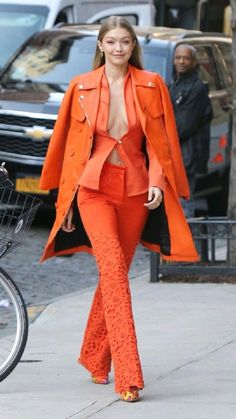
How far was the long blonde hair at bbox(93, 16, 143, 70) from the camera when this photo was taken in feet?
22.1

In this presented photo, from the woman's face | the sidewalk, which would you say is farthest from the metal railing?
the woman's face

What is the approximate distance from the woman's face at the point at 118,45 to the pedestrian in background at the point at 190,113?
5287 mm

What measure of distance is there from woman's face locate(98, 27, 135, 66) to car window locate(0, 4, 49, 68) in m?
10.2

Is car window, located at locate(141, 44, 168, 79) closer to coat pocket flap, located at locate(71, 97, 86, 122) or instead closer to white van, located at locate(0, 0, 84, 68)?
white van, located at locate(0, 0, 84, 68)

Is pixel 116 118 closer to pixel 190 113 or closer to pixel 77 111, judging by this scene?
pixel 77 111

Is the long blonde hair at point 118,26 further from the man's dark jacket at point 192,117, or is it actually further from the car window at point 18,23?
the car window at point 18,23

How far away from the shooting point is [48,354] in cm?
795

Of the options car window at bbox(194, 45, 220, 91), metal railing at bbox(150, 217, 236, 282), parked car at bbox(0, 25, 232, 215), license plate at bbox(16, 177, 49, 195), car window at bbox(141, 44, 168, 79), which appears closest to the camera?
metal railing at bbox(150, 217, 236, 282)

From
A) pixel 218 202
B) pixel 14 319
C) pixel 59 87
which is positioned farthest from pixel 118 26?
pixel 218 202

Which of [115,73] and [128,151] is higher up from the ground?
[115,73]

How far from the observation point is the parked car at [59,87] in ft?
44.3

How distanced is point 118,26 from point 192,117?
5417 mm

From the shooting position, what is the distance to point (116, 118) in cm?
682

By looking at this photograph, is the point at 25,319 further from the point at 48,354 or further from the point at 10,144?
the point at 10,144
